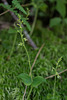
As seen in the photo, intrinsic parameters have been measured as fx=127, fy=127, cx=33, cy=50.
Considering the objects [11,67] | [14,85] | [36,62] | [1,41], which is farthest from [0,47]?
[14,85]

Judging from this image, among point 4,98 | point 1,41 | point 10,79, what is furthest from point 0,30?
point 4,98

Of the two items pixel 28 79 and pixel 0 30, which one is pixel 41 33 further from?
pixel 28 79

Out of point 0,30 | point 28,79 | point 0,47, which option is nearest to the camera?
point 28,79

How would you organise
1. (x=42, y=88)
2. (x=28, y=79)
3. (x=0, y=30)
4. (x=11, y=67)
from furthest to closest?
(x=0, y=30)
(x=11, y=67)
(x=42, y=88)
(x=28, y=79)

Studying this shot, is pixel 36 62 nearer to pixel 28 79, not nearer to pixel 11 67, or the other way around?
pixel 11 67

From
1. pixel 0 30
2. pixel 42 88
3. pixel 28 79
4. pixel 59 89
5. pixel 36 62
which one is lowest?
pixel 59 89

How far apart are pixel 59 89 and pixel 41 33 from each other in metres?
1.32

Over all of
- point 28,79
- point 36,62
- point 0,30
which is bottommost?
point 36,62

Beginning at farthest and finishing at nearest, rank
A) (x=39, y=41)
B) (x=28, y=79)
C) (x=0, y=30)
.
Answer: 1. (x=0, y=30)
2. (x=39, y=41)
3. (x=28, y=79)

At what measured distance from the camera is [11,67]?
5.14 feet

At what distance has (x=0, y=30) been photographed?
245 centimetres

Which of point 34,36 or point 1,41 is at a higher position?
point 1,41

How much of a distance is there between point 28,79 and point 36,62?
1.63 feet

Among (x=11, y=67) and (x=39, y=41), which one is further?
(x=39, y=41)
